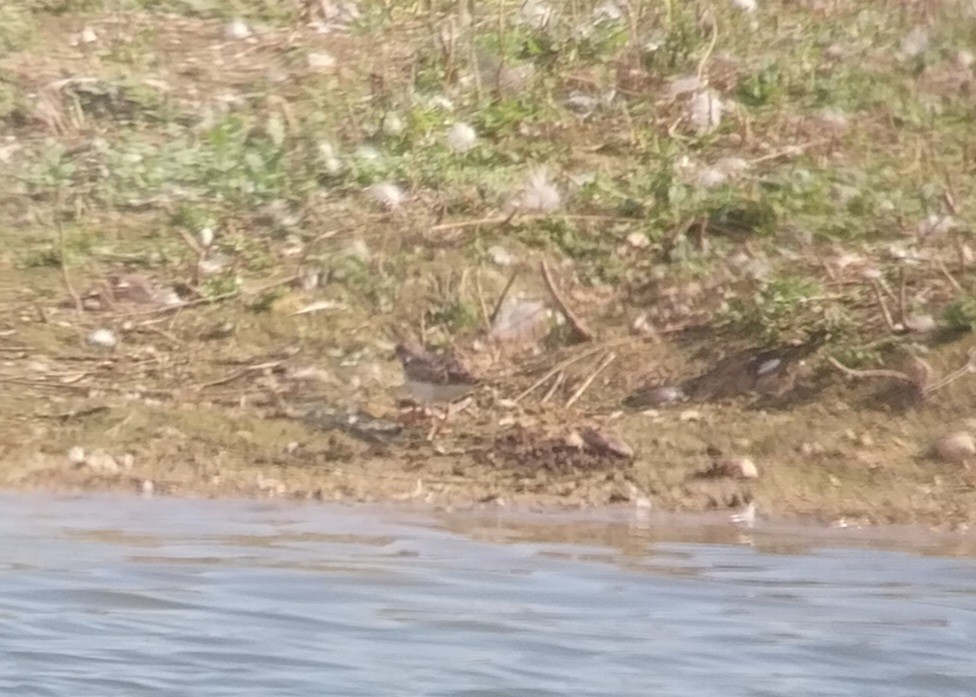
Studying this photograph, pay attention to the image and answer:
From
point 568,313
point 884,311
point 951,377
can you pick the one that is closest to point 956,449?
point 951,377

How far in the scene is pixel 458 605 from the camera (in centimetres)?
452

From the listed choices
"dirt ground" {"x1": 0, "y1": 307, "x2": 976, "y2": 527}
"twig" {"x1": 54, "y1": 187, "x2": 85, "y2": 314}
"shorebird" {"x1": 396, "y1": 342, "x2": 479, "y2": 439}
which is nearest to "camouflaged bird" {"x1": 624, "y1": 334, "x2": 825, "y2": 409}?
"dirt ground" {"x1": 0, "y1": 307, "x2": 976, "y2": 527}

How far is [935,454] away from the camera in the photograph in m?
5.38

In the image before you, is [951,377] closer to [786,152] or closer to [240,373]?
[786,152]

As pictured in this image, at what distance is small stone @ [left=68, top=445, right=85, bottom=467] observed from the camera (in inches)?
215

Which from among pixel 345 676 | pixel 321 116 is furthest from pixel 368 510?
pixel 321 116

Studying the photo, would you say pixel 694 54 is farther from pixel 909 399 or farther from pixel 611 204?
pixel 909 399

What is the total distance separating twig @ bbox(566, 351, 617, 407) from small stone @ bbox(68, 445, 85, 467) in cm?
129

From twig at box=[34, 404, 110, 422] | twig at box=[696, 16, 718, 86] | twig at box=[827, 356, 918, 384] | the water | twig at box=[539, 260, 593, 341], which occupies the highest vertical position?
twig at box=[696, 16, 718, 86]

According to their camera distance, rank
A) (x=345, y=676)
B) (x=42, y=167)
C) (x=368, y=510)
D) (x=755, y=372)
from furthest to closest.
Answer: (x=42, y=167) < (x=755, y=372) < (x=368, y=510) < (x=345, y=676)

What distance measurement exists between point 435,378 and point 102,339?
1000 millimetres

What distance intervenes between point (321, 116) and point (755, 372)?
2.03m

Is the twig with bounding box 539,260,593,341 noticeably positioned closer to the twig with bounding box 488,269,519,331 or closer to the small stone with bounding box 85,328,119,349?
the twig with bounding box 488,269,519,331

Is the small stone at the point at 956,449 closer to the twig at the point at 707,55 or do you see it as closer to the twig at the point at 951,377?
the twig at the point at 951,377
